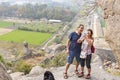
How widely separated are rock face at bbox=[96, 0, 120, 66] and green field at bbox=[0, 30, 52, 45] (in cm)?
4746

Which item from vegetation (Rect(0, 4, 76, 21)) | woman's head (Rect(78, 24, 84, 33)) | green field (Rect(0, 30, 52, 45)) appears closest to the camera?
woman's head (Rect(78, 24, 84, 33))

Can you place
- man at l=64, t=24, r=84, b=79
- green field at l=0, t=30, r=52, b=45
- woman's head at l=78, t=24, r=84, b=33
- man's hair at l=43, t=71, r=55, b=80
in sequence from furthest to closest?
green field at l=0, t=30, r=52, b=45 < man at l=64, t=24, r=84, b=79 < woman's head at l=78, t=24, r=84, b=33 < man's hair at l=43, t=71, r=55, b=80

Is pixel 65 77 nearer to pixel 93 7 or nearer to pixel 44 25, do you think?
pixel 93 7

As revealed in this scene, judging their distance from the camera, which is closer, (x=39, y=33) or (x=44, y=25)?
(x=39, y=33)

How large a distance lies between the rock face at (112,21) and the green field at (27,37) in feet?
156

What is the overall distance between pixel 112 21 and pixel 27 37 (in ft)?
175

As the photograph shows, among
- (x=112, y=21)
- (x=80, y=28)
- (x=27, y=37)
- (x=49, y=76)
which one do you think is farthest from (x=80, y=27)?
(x=27, y=37)

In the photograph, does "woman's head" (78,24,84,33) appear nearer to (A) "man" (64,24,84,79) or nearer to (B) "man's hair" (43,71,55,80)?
(A) "man" (64,24,84,79)

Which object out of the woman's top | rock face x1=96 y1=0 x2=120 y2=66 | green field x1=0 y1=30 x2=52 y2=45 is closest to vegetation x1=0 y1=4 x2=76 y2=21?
green field x1=0 y1=30 x2=52 y2=45

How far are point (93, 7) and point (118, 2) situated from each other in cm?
552

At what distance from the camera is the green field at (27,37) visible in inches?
2313

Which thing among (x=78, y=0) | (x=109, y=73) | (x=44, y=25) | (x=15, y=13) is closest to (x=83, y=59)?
(x=109, y=73)

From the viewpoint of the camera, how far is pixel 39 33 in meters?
65.8

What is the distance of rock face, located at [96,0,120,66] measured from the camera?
8.84 meters
